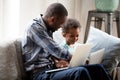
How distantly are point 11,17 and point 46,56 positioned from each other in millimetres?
690

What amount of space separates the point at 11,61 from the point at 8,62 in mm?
29

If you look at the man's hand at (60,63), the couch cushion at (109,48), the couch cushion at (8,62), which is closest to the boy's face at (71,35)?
the couch cushion at (109,48)

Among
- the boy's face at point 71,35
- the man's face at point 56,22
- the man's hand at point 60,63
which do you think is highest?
the man's face at point 56,22

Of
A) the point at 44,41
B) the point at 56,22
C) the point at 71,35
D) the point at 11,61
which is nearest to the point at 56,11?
the point at 56,22

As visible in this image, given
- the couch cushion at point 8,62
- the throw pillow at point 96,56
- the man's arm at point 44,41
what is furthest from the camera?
the throw pillow at point 96,56

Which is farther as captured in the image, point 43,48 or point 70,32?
point 70,32

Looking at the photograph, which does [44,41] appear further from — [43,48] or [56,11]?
[56,11]

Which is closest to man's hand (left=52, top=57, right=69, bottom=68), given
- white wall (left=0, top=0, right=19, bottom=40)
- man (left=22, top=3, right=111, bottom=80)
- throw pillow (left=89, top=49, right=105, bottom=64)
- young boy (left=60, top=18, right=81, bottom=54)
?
man (left=22, top=3, right=111, bottom=80)

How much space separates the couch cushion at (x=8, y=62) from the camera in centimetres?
185

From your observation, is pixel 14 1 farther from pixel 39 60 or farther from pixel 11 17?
pixel 39 60

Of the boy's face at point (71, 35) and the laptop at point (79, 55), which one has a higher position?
the boy's face at point (71, 35)

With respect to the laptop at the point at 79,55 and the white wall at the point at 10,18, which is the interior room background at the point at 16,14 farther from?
the laptop at the point at 79,55

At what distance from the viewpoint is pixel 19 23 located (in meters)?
2.64

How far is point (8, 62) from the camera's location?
6.23ft
